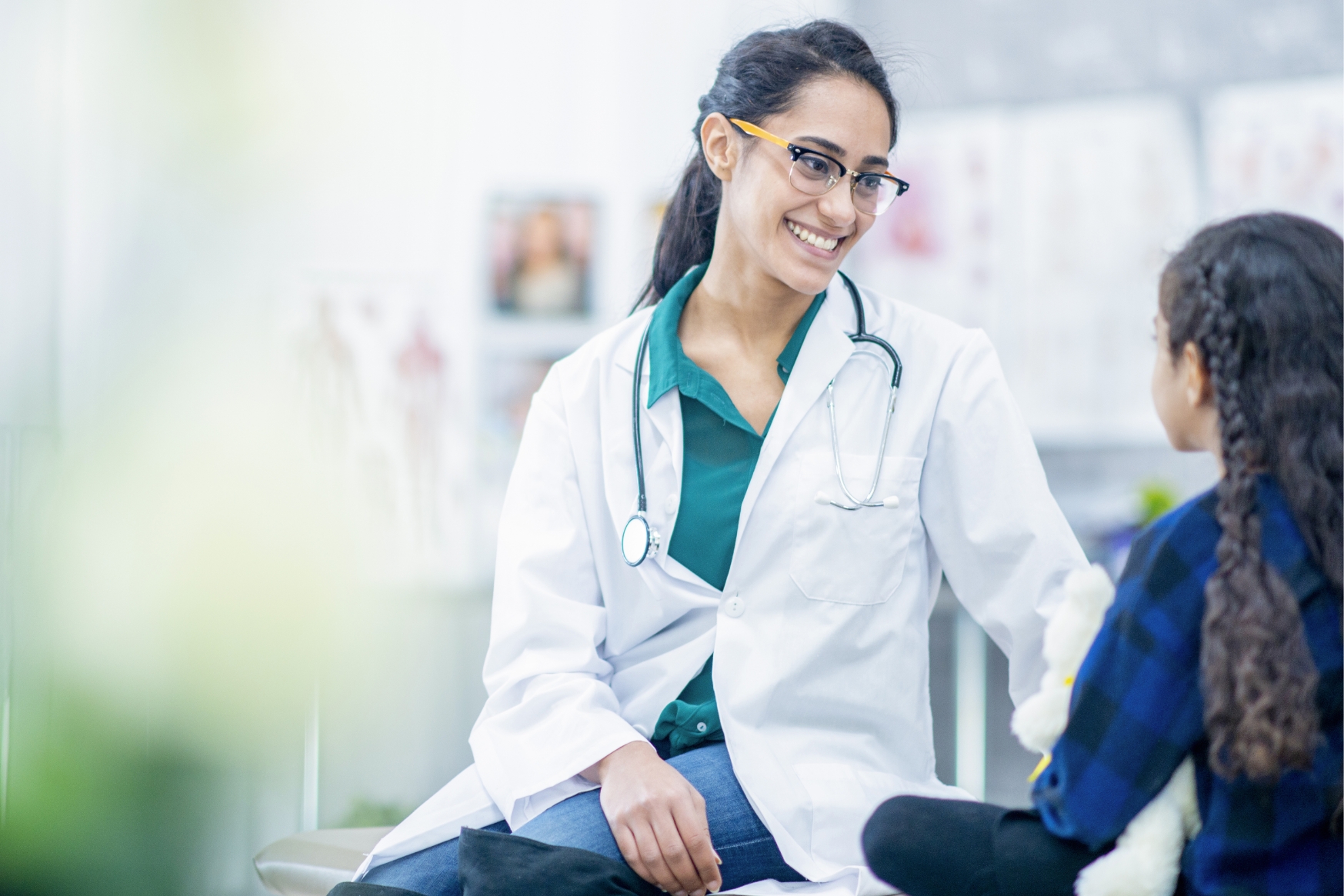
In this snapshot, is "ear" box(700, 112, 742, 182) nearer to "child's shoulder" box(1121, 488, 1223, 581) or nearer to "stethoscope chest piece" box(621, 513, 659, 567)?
"stethoscope chest piece" box(621, 513, 659, 567)

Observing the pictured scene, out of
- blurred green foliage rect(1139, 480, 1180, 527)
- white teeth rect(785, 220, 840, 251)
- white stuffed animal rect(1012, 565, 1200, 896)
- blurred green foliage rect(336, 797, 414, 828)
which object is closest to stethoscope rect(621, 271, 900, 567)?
white teeth rect(785, 220, 840, 251)

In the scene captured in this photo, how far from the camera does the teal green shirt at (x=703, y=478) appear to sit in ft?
4.02

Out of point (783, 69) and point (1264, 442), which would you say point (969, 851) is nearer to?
point (1264, 442)

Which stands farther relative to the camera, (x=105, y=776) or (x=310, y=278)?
(x=310, y=278)

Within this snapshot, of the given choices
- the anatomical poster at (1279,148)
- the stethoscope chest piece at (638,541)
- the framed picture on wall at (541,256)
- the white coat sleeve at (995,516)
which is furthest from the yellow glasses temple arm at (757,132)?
the anatomical poster at (1279,148)

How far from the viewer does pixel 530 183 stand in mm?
2602

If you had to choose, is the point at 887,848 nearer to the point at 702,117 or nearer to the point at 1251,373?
the point at 1251,373

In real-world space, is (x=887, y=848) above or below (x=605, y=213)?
below

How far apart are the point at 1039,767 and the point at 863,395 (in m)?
0.49

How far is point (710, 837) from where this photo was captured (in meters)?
1.10

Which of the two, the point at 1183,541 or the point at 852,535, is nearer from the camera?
the point at 1183,541

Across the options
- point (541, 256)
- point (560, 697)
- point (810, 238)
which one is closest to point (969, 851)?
point (560, 697)

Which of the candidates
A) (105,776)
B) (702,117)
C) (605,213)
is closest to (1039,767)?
(702,117)

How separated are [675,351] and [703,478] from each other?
16 cm
